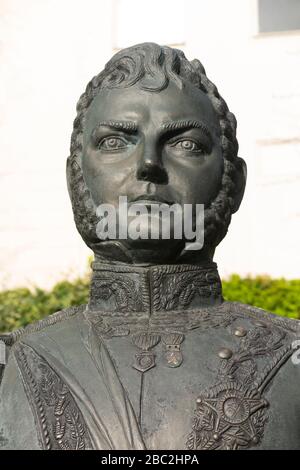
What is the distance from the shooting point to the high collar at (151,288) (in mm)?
2768

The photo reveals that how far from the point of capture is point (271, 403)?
8.35 ft

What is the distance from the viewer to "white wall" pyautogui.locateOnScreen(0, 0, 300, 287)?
9062 millimetres

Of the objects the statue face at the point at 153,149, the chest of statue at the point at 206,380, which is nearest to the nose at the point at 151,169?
the statue face at the point at 153,149

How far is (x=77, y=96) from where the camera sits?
30.8ft

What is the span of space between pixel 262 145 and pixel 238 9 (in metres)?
1.66

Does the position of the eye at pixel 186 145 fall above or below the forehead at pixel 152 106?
below

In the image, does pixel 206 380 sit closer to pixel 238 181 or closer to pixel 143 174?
pixel 143 174

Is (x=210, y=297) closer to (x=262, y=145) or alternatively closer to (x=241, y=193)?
(x=241, y=193)

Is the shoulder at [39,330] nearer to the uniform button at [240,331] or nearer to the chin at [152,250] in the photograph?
the chin at [152,250]

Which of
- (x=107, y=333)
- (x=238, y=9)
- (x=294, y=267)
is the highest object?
(x=238, y=9)

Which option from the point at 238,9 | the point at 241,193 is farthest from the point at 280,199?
the point at 241,193

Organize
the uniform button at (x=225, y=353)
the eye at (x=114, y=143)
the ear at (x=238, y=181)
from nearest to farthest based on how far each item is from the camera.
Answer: the uniform button at (x=225, y=353), the eye at (x=114, y=143), the ear at (x=238, y=181)

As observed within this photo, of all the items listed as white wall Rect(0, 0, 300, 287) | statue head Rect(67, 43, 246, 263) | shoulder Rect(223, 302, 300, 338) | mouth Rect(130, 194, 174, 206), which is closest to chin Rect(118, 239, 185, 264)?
statue head Rect(67, 43, 246, 263)
